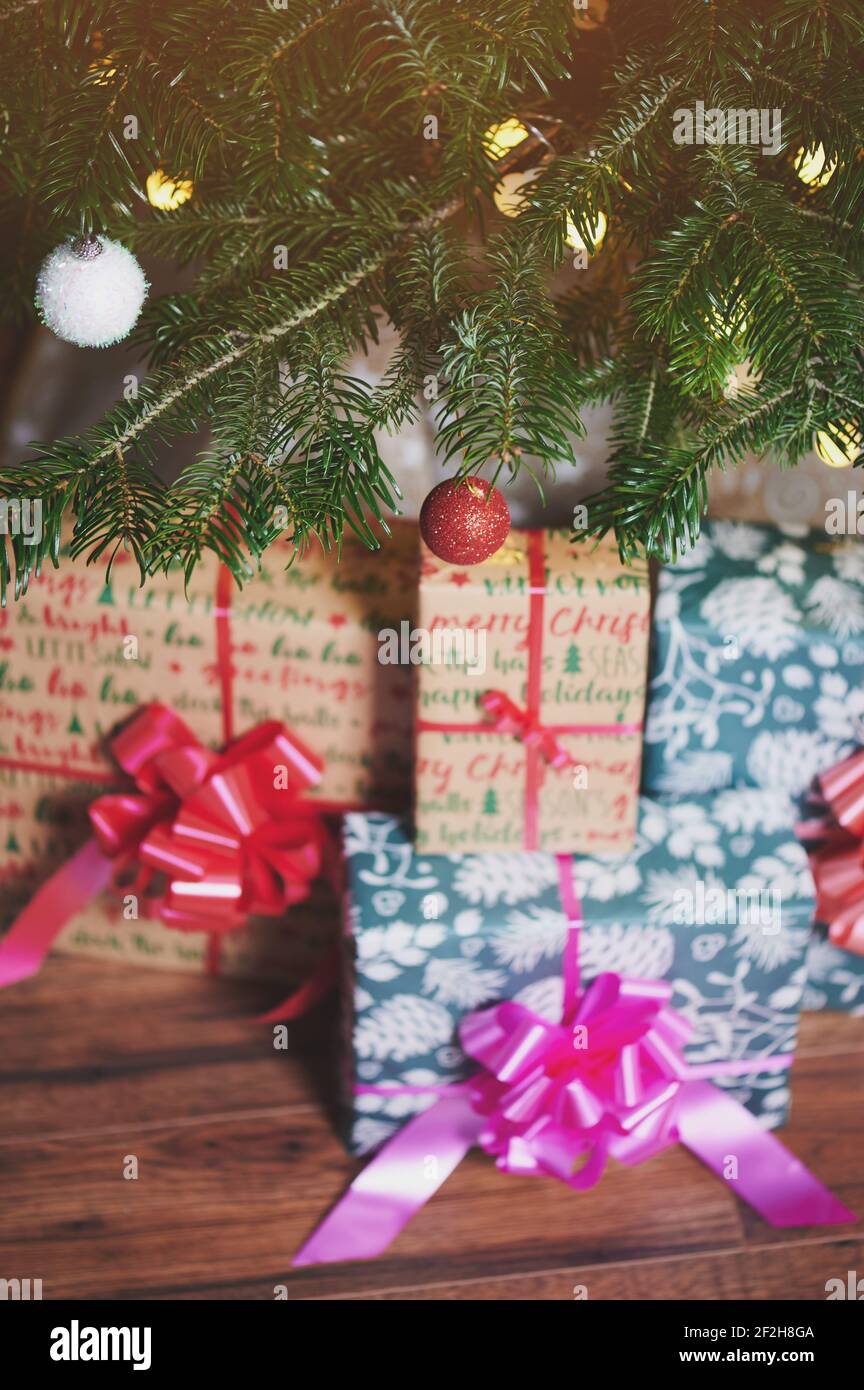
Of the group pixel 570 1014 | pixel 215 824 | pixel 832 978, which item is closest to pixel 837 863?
pixel 832 978

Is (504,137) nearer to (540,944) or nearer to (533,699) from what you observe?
(533,699)

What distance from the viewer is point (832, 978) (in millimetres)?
963

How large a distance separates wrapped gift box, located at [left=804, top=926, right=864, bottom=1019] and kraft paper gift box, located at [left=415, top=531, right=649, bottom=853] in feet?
0.70

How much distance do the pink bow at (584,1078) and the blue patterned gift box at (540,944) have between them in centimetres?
2

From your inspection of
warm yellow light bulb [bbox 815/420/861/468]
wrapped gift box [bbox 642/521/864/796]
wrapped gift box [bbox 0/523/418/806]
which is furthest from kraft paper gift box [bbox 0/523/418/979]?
warm yellow light bulb [bbox 815/420/861/468]

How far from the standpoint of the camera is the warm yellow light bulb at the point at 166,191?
732 mm

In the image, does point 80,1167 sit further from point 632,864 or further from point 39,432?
point 39,432

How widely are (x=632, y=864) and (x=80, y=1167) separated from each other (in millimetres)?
459

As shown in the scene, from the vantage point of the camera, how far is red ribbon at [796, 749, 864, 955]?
34.4 inches

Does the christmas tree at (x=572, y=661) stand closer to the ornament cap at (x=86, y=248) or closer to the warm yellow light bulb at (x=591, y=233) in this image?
the warm yellow light bulb at (x=591, y=233)

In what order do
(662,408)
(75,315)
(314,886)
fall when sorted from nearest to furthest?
(75,315), (662,408), (314,886)

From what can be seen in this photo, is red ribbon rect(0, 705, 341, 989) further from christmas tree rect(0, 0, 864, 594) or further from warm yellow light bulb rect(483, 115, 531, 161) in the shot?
warm yellow light bulb rect(483, 115, 531, 161)
